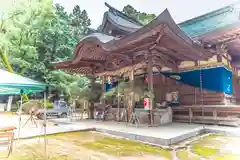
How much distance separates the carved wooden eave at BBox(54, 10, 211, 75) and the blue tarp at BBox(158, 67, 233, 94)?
640 millimetres

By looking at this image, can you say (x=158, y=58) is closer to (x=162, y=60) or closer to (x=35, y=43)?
(x=162, y=60)

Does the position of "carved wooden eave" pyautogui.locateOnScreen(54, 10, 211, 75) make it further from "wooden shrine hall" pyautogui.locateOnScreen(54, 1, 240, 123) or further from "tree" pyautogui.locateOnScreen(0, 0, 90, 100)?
"tree" pyautogui.locateOnScreen(0, 0, 90, 100)

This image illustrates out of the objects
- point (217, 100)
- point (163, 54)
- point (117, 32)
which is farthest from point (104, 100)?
point (217, 100)

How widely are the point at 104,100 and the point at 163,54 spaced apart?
11.6ft

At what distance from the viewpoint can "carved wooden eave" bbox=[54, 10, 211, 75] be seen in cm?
521

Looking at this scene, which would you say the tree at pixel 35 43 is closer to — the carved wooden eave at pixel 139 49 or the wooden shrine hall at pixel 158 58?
the carved wooden eave at pixel 139 49

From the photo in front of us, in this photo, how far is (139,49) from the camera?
286 inches

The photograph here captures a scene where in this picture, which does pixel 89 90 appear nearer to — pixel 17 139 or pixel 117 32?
pixel 117 32

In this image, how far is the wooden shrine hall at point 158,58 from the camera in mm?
5918

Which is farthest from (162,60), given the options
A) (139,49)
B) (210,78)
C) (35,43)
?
(35,43)

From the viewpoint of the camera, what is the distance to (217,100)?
24.7 feet

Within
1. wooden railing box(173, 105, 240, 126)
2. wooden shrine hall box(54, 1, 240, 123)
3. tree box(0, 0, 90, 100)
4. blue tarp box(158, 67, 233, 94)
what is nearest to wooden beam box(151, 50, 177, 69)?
wooden shrine hall box(54, 1, 240, 123)

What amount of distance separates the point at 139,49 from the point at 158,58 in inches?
33.8

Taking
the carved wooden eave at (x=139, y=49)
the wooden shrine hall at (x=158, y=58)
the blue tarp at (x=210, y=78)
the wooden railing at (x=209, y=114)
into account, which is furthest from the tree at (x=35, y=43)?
the wooden railing at (x=209, y=114)
